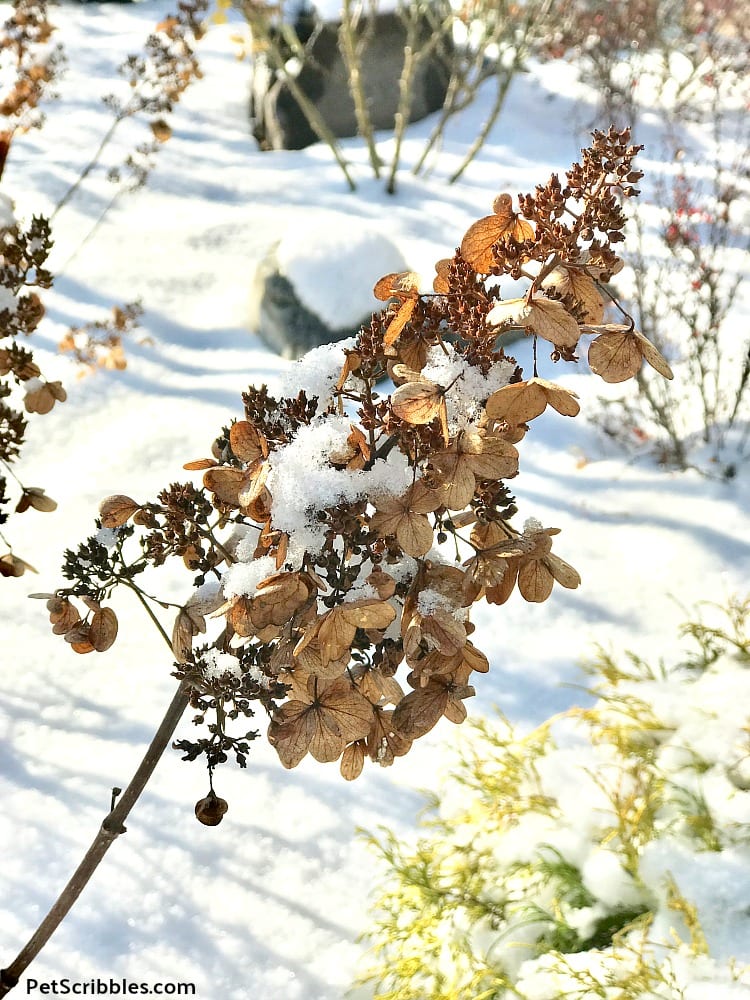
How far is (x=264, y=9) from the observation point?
4.92 m

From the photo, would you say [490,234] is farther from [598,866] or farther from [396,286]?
[598,866]

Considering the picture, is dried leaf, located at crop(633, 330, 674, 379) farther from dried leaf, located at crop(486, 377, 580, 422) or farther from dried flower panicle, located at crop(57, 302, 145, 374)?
dried flower panicle, located at crop(57, 302, 145, 374)

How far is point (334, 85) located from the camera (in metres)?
6.04

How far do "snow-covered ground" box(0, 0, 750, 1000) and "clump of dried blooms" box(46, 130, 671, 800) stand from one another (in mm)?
1162

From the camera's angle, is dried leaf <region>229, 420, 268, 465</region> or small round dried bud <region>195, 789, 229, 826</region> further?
small round dried bud <region>195, 789, 229, 826</region>

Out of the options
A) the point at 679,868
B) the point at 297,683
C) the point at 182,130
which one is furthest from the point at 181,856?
the point at 182,130

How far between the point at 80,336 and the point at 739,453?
9.79 ft

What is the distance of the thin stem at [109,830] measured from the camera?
1.11 meters

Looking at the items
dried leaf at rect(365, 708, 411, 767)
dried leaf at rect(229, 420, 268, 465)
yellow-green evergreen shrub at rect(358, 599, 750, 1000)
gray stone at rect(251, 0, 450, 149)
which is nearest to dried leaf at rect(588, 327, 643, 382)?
dried leaf at rect(229, 420, 268, 465)

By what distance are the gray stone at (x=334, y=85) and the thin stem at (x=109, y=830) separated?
18.6 feet

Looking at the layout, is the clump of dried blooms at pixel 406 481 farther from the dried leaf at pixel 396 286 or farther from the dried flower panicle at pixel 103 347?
the dried flower panicle at pixel 103 347

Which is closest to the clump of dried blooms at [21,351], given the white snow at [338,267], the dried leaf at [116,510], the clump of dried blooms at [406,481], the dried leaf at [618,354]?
the dried leaf at [116,510]

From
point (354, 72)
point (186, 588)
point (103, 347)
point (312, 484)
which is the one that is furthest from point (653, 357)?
point (354, 72)

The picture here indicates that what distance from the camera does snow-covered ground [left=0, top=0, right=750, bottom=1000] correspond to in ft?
6.15
